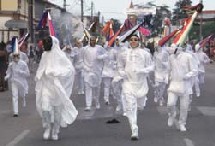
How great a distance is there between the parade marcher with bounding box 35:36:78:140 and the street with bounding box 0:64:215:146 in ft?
1.17

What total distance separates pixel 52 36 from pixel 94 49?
16.9 ft

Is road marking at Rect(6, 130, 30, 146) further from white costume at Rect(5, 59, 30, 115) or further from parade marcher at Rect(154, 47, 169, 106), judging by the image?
parade marcher at Rect(154, 47, 169, 106)

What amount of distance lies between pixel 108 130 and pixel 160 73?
687cm

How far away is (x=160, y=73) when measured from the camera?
19766mm

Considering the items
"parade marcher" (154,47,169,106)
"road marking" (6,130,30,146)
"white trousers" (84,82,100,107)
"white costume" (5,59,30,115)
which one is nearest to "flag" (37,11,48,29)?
"white costume" (5,59,30,115)

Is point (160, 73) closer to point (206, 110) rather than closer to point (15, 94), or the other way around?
point (206, 110)

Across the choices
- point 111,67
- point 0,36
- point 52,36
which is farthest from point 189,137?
point 0,36

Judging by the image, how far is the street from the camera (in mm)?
11570

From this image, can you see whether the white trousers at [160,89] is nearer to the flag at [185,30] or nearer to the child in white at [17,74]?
the child in white at [17,74]

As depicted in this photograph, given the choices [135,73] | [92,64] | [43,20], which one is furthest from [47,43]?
[92,64]

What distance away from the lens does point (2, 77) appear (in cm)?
2419

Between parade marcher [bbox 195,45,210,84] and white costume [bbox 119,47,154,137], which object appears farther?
parade marcher [bbox 195,45,210,84]

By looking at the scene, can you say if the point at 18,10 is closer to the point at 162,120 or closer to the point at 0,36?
the point at 0,36

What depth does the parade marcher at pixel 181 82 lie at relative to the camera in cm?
1312
